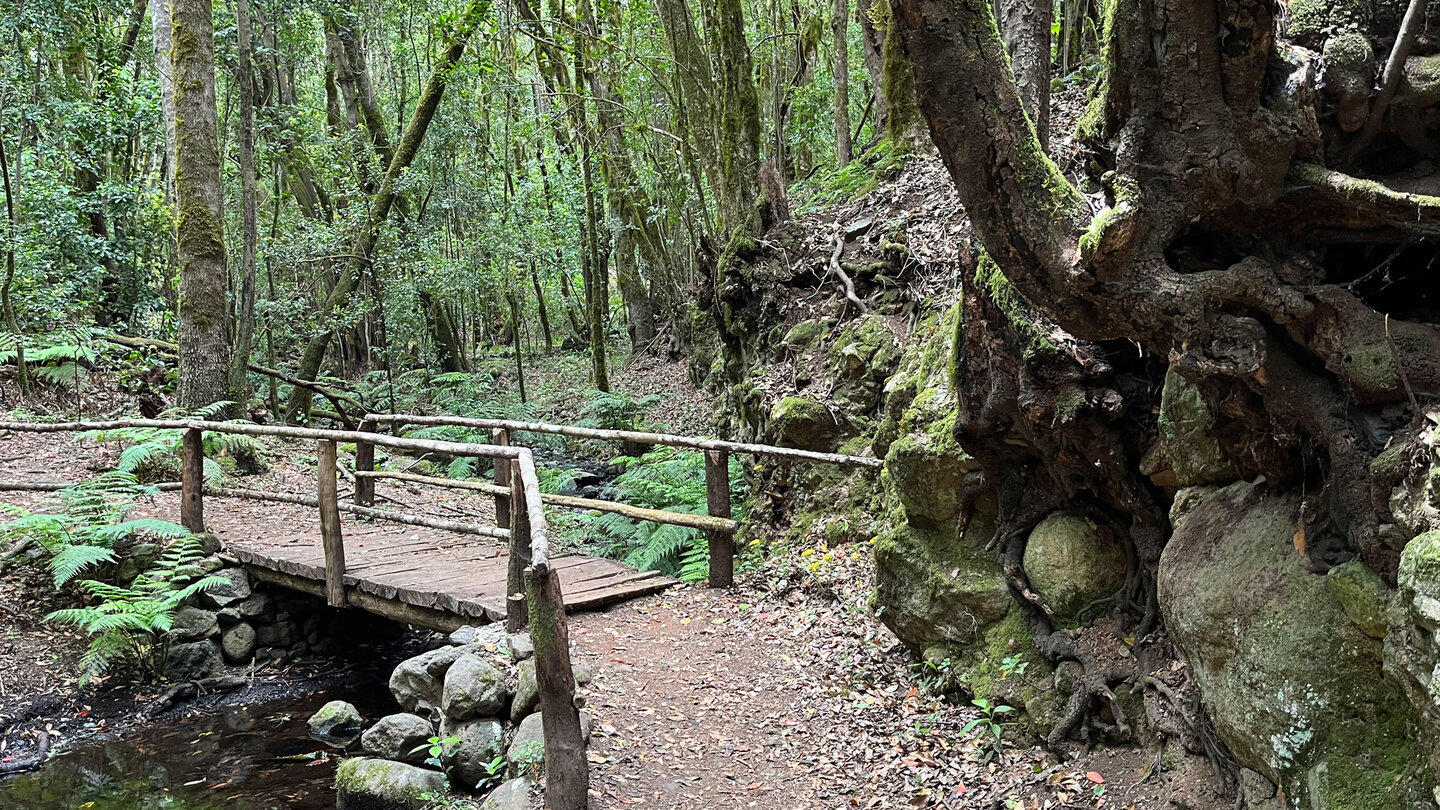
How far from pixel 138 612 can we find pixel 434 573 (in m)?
2.34

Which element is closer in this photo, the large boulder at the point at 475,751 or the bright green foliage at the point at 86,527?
the large boulder at the point at 475,751

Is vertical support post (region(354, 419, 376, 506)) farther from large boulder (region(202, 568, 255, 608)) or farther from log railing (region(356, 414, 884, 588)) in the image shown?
log railing (region(356, 414, 884, 588))

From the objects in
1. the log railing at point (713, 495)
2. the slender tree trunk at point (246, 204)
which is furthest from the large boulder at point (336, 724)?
the slender tree trunk at point (246, 204)

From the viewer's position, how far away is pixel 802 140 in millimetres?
21000

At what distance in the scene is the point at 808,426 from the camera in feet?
28.6

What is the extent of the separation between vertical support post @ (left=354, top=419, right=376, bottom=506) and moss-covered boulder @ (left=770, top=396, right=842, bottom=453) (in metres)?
4.48

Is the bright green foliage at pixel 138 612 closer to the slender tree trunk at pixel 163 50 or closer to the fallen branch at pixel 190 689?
the fallen branch at pixel 190 689

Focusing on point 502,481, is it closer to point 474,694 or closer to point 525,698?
point 474,694

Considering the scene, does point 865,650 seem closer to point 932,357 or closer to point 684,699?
point 684,699

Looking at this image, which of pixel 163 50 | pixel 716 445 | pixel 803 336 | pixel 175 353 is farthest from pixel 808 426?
pixel 163 50

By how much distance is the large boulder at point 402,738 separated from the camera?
5391 millimetres

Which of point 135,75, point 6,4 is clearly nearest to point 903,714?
point 6,4

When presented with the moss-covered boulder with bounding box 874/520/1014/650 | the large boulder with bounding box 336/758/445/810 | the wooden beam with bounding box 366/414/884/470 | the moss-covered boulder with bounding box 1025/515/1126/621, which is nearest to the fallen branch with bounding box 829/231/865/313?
the wooden beam with bounding box 366/414/884/470

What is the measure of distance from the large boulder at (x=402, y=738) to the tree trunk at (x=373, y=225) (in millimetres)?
11034
